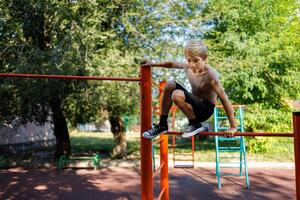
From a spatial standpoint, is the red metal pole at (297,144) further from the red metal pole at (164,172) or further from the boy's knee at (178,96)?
the red metal pole at (164,172)

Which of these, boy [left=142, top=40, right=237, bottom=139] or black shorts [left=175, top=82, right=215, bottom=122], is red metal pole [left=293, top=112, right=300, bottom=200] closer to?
boy [left=142, top=40, right=237, bottom=139]

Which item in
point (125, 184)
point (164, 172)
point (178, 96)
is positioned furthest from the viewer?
point (125, 184)

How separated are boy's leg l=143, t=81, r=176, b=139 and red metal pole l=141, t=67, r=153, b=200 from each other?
7cm

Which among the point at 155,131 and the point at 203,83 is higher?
the point at 203,83

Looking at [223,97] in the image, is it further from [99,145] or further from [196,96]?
[99,145]

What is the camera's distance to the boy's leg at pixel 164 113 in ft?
8.64

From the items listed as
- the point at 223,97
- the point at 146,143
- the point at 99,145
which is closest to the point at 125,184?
the point at 146,143

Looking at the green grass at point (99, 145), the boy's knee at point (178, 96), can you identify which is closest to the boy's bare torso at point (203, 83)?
the boy's knee at point (178, 96)

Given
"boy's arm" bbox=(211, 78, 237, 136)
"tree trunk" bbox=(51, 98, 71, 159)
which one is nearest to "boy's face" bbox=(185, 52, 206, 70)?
"boy's arm" bbox=(211, 78, 237, 136)

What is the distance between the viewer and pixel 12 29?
8.79 metres

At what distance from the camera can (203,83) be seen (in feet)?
8.66

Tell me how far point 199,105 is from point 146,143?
22.0 inches

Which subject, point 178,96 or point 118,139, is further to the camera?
point 118,139

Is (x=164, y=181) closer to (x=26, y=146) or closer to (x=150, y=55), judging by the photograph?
(x=150, y=55)
